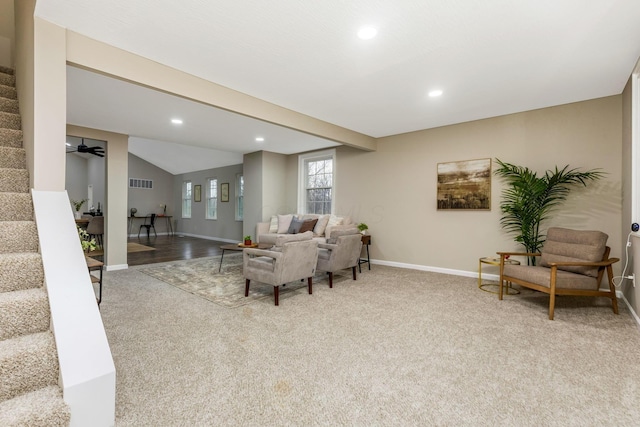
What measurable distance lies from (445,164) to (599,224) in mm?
2145

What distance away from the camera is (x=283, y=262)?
11.2 feet

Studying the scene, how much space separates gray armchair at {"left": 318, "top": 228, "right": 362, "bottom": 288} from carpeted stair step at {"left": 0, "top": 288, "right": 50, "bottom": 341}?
9.87ft

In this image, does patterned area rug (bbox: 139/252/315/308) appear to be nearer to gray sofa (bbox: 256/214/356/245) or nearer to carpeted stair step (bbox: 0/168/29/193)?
gray sofa (bbox: 256/214/356/245)

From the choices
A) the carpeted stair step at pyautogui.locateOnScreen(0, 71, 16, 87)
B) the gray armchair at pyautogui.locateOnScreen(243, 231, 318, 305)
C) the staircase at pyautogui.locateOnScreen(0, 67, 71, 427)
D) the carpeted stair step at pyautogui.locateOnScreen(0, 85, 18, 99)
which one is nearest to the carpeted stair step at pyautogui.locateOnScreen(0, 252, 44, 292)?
the staircase at pyautogui.locateOnScreen(0, 67, 71, 427)

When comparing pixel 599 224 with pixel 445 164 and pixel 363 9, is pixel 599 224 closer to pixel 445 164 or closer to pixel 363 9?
pixel 445 164

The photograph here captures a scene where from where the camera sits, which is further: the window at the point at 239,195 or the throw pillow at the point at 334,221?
the window at the point at 239,195

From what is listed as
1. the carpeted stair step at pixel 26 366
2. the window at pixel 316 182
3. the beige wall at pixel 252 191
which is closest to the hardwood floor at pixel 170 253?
the beige wall at pixel 252 191

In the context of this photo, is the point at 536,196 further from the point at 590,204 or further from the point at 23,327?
the point at 23,327

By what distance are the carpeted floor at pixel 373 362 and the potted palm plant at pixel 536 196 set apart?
951 millimetres

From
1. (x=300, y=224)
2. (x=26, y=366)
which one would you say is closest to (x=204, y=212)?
(x=300, y=224)

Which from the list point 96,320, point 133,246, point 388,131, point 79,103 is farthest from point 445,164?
point 133,246

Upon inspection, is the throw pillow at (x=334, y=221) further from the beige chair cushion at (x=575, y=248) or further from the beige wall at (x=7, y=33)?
the beige wall at (x=7, y=33)

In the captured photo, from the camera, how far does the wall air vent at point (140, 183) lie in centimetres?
1062

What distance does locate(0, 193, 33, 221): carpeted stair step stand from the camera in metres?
1.95
